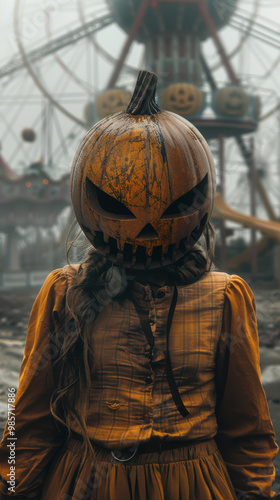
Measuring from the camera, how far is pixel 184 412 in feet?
4.63

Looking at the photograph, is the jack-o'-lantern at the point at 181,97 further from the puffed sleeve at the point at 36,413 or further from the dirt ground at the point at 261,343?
the puffed sleeve at the point at 36,413

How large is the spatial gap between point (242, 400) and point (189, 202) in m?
0.61

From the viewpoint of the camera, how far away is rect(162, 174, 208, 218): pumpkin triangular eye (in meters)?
1.42

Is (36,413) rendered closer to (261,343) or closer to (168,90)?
(261,343)

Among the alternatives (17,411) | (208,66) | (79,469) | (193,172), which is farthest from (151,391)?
(208,66)

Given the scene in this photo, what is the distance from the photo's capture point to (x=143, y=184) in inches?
52.7

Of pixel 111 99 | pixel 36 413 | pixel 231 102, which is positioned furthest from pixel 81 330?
pixel 231 102

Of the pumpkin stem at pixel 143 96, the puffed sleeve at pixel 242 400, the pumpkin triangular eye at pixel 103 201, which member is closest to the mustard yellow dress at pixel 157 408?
the puffed sleeve at pixel 242 400

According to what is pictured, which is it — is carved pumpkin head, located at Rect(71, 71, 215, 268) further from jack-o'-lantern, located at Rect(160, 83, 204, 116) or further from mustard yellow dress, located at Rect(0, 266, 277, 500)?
jack-o'-lantern, located at Rect(160, 83, 204, 116)

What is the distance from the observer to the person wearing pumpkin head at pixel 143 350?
1.37m

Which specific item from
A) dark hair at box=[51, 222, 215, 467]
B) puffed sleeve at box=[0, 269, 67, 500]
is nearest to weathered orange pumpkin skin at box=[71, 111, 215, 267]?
dark hair at box=[51, 222, 215, 467]

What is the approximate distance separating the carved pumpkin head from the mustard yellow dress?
0.18 metres

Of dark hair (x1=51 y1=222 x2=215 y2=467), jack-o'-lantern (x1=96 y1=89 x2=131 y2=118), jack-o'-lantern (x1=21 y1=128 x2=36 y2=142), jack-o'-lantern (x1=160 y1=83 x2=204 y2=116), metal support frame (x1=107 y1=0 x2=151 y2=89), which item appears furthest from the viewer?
jack-o'-lantern (x1=21 y1=128 x2=36 y2=142)

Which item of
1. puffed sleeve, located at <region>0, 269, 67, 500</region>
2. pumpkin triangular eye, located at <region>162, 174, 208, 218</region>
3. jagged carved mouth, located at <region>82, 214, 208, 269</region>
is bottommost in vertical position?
puffed sleeve, located at <region>0, 269, 67, 500</region>
